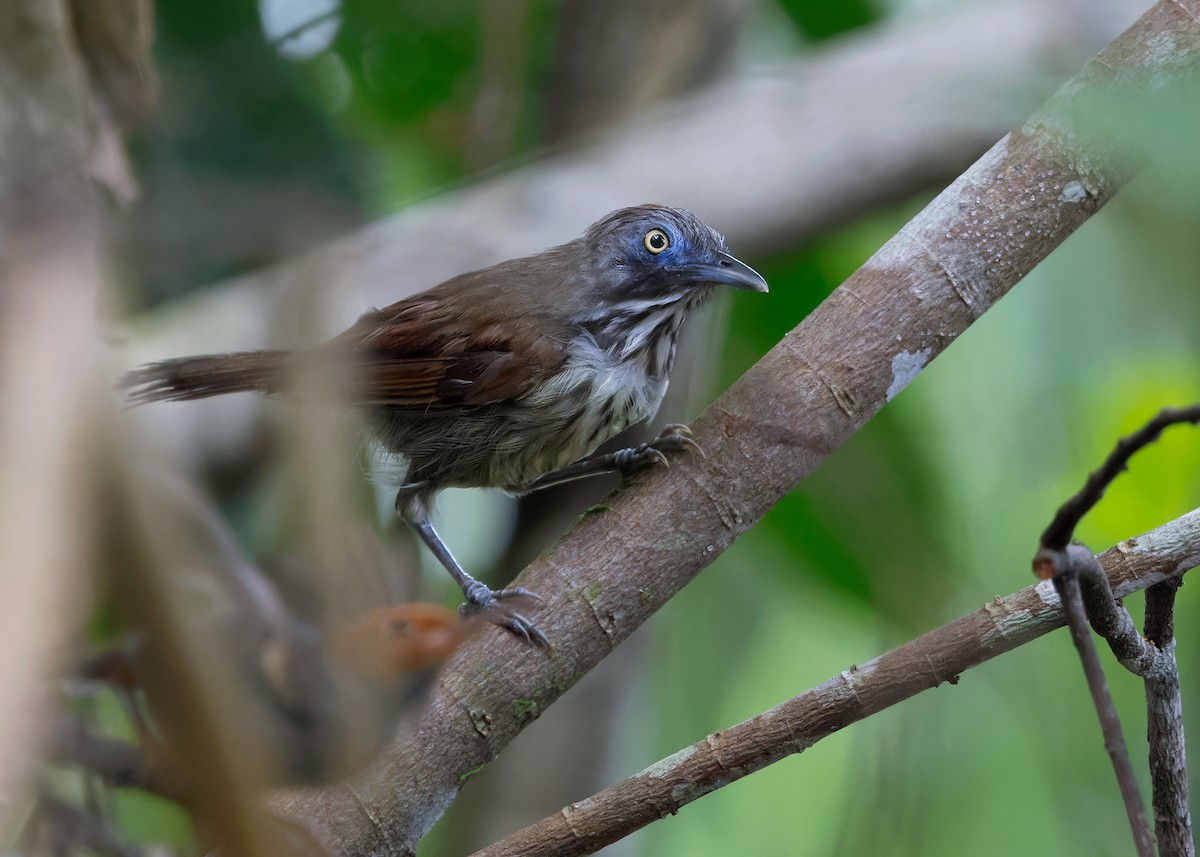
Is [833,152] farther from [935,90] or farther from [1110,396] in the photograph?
[1110,396]

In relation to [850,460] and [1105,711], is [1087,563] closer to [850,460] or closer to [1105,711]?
[1105,711]

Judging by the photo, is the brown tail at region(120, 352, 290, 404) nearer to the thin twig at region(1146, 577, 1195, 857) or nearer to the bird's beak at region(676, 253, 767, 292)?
the bird's beak at region(676, 253, 767, 292)

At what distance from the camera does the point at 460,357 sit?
292 centimetres

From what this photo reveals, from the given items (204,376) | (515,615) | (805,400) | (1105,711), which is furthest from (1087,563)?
(204,376)

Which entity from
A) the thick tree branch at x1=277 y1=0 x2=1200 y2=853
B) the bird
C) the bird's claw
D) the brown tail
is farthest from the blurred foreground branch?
the bird

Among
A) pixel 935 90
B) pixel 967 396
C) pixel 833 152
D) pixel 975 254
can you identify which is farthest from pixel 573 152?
pixel 975 254

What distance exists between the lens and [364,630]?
138 centimetres

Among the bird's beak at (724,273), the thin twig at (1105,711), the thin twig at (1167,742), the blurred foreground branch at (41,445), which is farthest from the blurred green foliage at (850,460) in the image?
the blurred foreground branch at (41,445)

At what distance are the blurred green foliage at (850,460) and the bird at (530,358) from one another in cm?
33

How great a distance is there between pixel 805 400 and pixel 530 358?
91 centimetres

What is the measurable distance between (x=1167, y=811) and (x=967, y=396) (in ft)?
8.96

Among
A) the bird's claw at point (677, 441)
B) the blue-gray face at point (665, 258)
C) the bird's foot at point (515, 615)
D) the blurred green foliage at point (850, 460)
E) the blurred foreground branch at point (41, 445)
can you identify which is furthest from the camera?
the blue-gray face at point (665, 258)

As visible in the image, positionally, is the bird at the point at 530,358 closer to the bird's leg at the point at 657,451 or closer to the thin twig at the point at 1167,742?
the bird's leg at the point at 657,451

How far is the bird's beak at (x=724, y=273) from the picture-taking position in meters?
2.94
